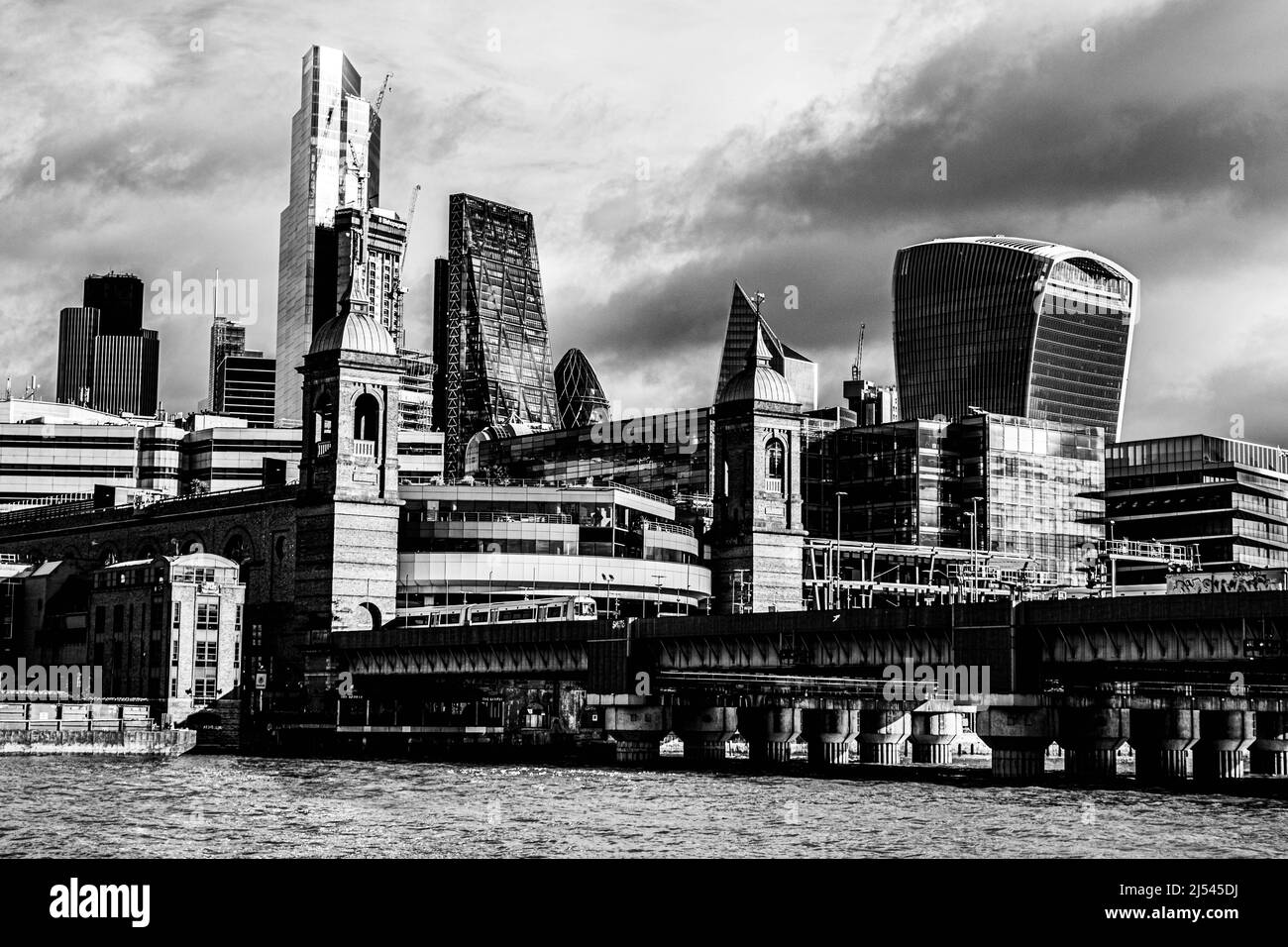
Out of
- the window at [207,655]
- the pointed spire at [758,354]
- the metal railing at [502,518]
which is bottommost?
the window at [207,655]

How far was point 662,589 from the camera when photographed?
181m

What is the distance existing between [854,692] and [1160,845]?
71.2m

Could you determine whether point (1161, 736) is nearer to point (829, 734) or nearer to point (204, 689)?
point (829, 734)

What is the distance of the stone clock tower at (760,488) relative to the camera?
18038cm

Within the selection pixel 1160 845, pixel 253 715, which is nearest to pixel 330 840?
pixel 1160 845

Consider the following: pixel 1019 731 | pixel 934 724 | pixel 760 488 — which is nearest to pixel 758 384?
pixel 760 488

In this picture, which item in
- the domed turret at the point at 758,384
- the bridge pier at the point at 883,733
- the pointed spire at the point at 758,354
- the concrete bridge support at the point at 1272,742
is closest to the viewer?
the bridge pier at the point at 883,733

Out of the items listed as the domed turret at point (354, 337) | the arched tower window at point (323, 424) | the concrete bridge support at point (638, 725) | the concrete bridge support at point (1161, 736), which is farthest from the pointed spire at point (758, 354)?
the concrete bridge support at point (1161, 736)

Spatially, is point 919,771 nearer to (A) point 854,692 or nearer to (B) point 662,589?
(A) point 854,692

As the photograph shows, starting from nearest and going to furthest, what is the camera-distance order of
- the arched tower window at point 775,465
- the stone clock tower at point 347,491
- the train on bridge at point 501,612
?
the train on bridge at point 501,612, the stone clock tower at point 347,491, the arched tower window at point 775,465

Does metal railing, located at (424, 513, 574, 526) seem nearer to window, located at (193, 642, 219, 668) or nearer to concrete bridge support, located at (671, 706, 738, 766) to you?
window, located at (193, 642, 219, 668)

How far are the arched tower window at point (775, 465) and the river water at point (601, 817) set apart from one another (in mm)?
74046

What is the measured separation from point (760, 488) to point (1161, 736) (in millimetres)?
77960

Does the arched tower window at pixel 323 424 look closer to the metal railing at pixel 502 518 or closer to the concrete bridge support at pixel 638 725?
the metal railing at pixel 502 518
